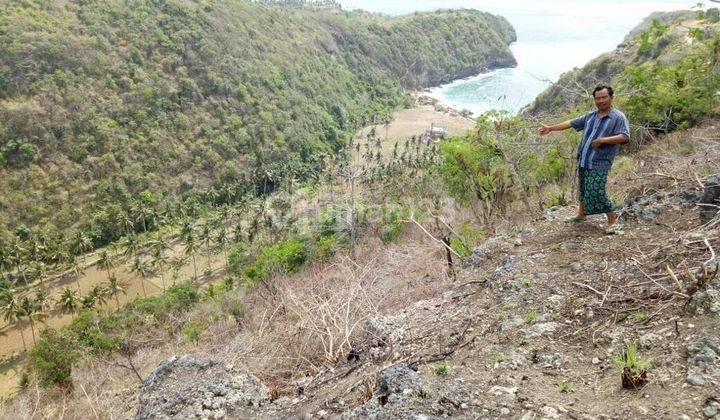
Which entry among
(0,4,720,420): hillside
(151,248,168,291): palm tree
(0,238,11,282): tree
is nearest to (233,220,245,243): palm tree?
(151,248,168,291): palm tree

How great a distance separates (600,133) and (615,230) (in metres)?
1.09

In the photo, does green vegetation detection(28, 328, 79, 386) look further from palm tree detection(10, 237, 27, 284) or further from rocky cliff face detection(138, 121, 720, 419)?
palm tree detection(10, 237, 27, 284)

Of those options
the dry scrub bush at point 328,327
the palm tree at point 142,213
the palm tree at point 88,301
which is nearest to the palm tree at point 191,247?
the palm tree at point 88,301

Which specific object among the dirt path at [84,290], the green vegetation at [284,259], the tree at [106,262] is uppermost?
the green vegetation at [284,259]

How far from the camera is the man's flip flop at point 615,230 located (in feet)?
17.4

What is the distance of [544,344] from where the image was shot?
3.85 m

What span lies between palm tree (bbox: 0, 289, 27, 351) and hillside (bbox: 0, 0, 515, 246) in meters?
8.39

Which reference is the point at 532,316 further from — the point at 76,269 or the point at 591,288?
the point at 76,269

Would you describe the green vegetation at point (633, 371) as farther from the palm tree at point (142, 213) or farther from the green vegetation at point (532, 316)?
the palm tree at point (142, 213)

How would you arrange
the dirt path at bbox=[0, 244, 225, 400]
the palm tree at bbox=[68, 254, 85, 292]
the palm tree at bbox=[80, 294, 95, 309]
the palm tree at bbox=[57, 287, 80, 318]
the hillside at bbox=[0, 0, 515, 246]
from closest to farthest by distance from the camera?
the dirt path at bbox=[0, 244, 225, 400] < the palm tree at bbox=[57, 287, 80, 318] < the palm tree at bbox=[80, 294, 95, 309] < the palm tree at bbox=[68, 254, 85, 292] < the hillside at bbox=[0, 0, 515, 246]

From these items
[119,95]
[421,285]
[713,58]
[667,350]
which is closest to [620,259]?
[667,350]

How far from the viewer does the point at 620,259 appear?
461 cm

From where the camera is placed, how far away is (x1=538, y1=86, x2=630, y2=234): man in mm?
4941

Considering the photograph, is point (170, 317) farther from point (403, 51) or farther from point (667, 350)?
point (403, 51)
